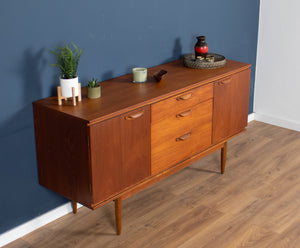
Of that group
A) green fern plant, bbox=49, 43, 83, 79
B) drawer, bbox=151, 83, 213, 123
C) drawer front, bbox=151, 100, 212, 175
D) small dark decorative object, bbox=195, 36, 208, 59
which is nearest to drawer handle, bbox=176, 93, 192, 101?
drawer, bbox=151, 83, 213, 123

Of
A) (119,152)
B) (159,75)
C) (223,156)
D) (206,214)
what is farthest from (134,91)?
(223,156)

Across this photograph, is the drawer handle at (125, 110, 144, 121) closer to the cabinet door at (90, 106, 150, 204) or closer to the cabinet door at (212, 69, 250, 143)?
the cabinet door at (90, 106, 150, 204)

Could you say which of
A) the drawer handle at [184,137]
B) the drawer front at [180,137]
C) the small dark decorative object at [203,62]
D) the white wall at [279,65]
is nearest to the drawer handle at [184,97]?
the drawer front at [180,137]

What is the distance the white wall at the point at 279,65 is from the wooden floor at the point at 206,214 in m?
0.70

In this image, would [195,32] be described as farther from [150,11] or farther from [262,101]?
[262,101]

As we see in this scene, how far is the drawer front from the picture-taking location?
285 cm

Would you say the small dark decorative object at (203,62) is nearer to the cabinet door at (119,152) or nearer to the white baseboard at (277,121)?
the cabinet door at (119,152)

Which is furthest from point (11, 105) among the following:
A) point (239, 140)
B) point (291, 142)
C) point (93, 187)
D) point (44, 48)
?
point (291, 142)

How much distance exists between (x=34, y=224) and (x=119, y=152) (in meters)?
0.77

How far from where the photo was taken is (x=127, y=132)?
8.57 feet

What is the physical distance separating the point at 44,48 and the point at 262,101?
2.56 metres

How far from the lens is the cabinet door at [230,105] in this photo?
10.6 feet

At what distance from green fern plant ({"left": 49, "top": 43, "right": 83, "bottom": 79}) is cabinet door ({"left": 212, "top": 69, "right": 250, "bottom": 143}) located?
0.99 m

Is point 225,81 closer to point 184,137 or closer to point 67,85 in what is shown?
point 184,137
